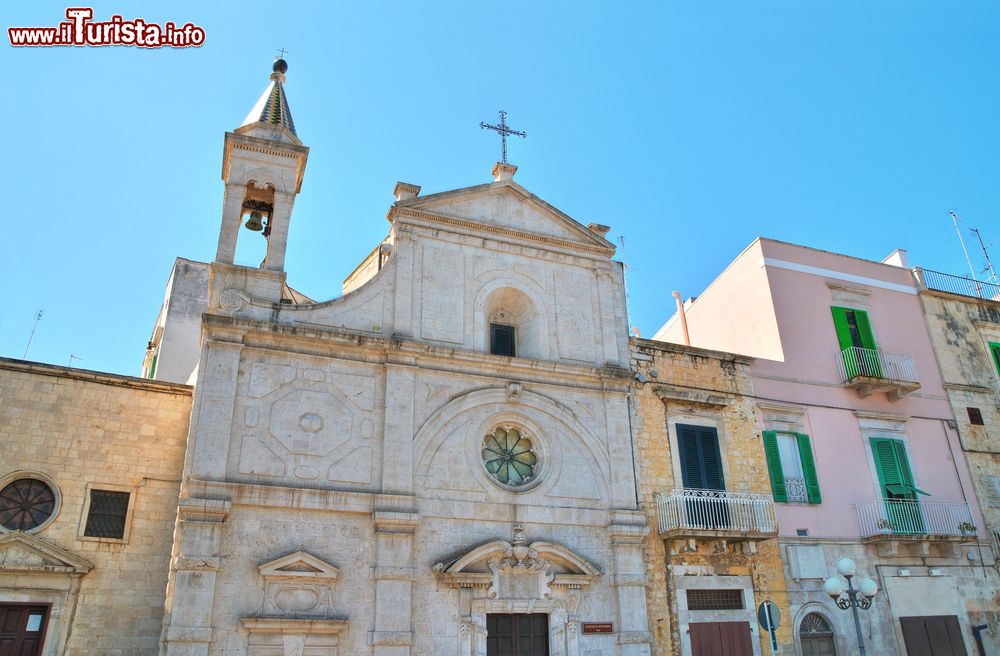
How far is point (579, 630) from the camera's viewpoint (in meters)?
15.0

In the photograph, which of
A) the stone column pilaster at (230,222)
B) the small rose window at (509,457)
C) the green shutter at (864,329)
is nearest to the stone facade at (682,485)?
the small rose window at (509,457)

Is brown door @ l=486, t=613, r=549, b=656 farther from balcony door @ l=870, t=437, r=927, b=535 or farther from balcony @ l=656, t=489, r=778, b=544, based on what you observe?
balcony door @ l=870, t=437, r=927, b=535

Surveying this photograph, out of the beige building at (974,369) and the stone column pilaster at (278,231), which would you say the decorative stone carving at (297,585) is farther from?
the beige building at (974,369)

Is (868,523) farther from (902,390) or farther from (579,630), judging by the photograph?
(579,630)

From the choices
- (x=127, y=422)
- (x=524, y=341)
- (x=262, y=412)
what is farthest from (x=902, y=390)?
(x=127, y=422)

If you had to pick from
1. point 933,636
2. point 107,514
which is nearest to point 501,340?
point 107,514

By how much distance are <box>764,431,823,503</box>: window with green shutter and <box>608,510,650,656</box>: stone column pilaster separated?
12.3ft

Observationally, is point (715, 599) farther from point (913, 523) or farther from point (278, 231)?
point (278, 231)

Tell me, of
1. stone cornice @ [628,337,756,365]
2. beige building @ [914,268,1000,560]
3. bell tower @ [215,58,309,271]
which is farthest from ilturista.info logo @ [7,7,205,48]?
beige building @ [914,268,1000,560]

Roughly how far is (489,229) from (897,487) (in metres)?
11.5

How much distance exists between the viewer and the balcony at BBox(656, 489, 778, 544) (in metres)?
16.3

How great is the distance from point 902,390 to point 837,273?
3.50 meters

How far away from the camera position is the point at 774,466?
18172 mm

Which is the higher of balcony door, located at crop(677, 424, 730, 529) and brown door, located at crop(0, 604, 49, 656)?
balcony door, located at crop(677, 424, 730, 529)
